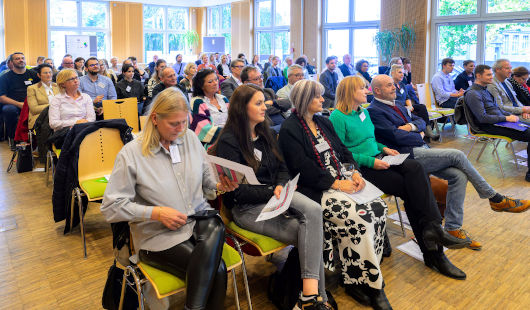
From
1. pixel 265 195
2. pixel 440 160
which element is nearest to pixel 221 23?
pixel 440 160

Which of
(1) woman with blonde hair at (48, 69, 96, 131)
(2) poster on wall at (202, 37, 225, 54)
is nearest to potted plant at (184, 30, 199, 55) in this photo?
(2) poster on wall at (202, 37, 225, 54)

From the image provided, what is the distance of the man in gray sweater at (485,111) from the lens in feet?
17.4

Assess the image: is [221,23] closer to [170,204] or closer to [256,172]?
[256,172]

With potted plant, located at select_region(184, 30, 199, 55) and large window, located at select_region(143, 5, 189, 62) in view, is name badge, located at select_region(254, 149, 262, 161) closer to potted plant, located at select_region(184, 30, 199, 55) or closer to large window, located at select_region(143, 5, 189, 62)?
large window, located at select_region(143, 5, 189, 62)

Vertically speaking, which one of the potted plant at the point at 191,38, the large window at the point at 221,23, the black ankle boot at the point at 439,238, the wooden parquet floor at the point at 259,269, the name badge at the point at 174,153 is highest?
the large window at the point at 221,23

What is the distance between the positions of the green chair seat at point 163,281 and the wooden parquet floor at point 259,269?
0.76 meters

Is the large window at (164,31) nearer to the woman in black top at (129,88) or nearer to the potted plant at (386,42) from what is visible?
the potted plant at (386,42)

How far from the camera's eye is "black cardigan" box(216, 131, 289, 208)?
2518 millimetres

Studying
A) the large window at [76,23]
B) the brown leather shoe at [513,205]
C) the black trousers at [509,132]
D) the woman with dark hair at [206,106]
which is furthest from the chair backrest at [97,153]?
the large window at [76,23]

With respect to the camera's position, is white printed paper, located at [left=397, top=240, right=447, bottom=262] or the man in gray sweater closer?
white printed paper, located at [left=397, top=240, right=447, bottom=262]

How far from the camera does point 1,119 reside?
24.8 ft

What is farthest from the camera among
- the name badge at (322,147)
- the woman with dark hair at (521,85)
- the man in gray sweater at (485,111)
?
the woman with dark hair at (521,85)

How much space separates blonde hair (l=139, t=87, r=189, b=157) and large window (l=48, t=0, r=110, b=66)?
16.4m

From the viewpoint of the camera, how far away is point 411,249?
3.41 metres
